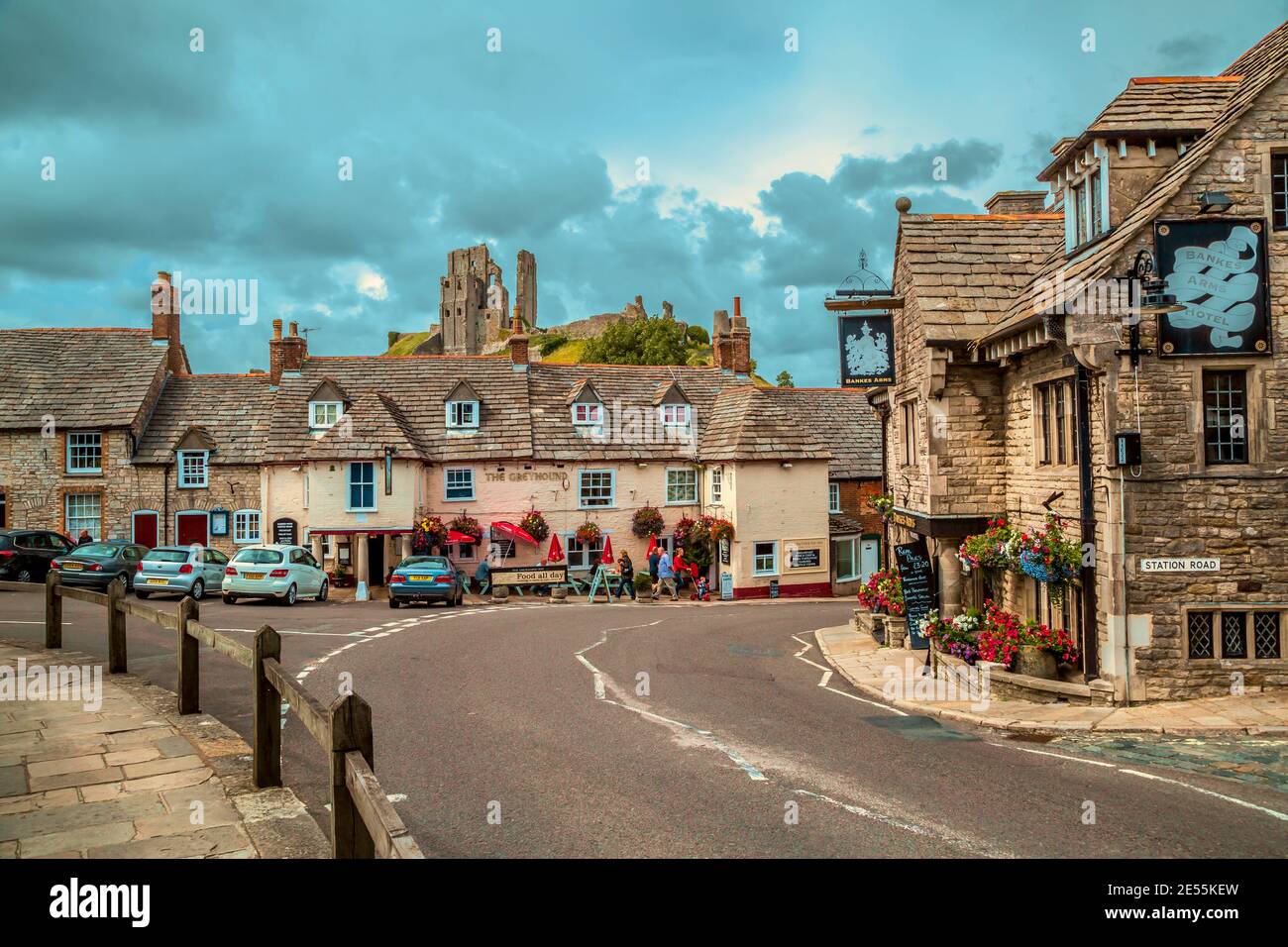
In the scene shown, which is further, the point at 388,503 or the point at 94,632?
the point at 388,503

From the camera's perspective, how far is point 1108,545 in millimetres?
14227

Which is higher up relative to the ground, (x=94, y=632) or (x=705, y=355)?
(x=705, y=355)

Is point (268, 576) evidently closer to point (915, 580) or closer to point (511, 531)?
point (511, 531)

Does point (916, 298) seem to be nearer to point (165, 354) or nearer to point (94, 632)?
point (94, 632)

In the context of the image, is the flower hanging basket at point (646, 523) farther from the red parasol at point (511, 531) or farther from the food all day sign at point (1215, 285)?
the food all day sign at point (1215, 285)

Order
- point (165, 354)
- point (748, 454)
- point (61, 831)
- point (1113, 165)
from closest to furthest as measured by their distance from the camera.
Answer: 1. point (61, 831)
2. point (1113, 165)
3. point (748, 454)
4. point (165, 354)

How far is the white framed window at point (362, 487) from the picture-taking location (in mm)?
35094

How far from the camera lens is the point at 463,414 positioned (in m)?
38.9

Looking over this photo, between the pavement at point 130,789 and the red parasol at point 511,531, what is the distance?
25250 millimetres

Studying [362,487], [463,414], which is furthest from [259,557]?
[463,414]

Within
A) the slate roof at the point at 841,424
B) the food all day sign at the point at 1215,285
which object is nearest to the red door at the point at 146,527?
the slate roof at the point at 841,424

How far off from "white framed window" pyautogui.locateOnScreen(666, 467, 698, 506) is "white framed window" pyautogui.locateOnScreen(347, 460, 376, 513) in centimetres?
1198

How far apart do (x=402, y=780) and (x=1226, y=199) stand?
1432cm

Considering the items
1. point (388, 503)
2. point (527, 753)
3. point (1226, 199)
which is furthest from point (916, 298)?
point (388, 503)
